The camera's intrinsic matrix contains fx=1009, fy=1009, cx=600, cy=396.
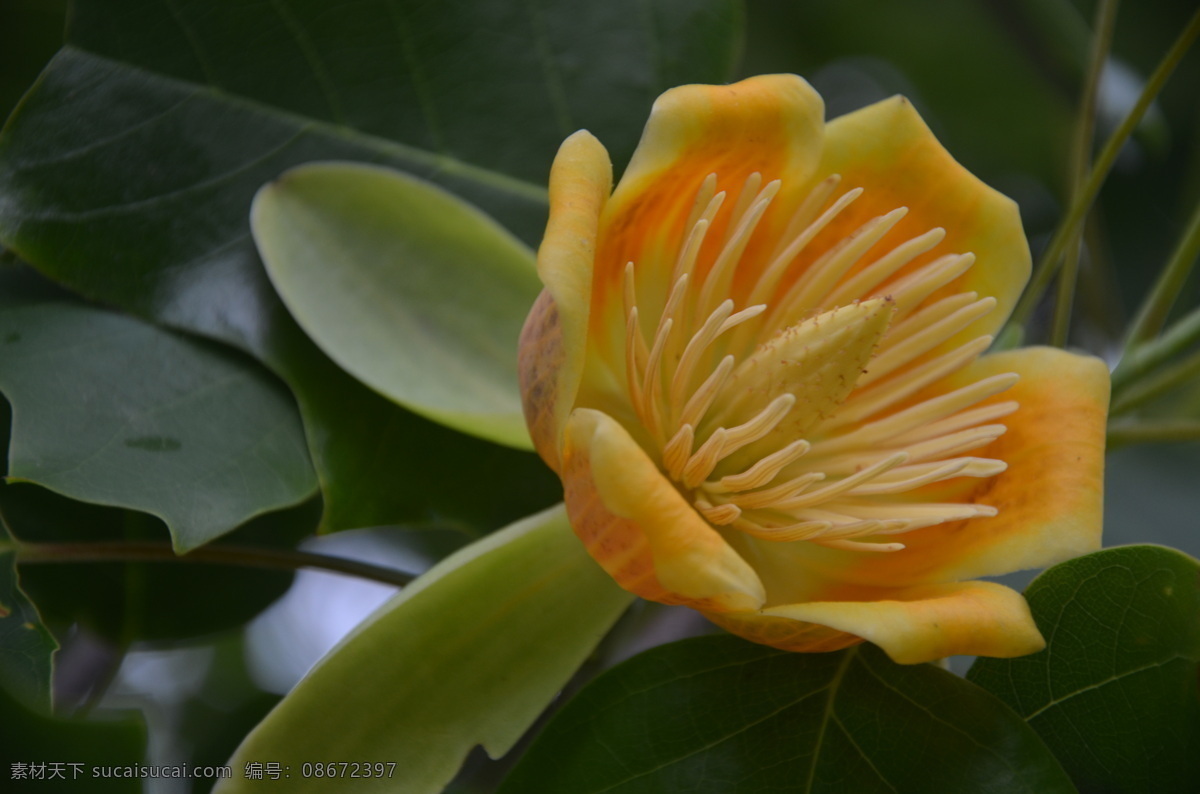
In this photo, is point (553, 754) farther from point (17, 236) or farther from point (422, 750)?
point (17, 236)

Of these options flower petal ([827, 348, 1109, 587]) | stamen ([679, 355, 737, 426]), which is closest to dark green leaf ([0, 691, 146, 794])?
stamen ([679, 355, 737, 426])

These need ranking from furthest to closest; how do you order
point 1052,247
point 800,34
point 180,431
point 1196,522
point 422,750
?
point 800,34, point 1196,522, point 1052,247, point 180,431, point 422,750

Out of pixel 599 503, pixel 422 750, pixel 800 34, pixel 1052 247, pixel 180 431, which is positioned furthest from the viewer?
pixel 800 34

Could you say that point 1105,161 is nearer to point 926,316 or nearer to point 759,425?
point 926,316

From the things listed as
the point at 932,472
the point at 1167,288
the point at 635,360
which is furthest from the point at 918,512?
the point at 1167,288

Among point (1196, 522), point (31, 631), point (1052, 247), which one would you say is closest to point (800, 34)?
point (1052, 247)

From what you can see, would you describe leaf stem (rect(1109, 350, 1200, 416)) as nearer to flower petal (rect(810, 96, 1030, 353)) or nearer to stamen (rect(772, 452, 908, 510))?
flower petal (rect(810, 96, 1030, 353))
